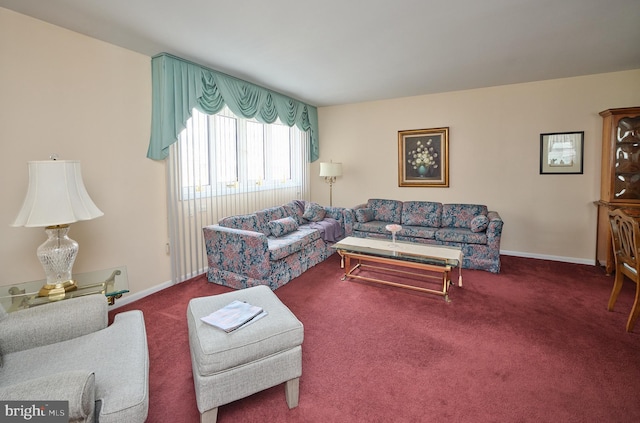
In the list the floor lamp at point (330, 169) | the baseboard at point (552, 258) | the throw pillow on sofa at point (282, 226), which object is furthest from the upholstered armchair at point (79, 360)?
the baseboard at point (552, 258)

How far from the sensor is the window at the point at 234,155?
12.6 ft

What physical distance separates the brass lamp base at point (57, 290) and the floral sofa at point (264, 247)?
153 centimetres

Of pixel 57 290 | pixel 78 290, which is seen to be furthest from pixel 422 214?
pixel 57 290

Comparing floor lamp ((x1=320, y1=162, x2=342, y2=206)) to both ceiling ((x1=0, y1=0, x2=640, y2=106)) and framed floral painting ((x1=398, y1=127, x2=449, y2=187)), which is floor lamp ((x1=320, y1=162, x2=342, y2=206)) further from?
ceiling ((x1=0, y1=0, x2=640, y2=106))

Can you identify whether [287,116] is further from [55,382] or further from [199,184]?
[55,382]

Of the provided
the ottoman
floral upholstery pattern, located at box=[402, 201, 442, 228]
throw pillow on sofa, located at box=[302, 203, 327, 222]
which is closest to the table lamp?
the ottoman

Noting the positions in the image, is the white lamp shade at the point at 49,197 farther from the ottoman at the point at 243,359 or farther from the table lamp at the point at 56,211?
the ottoman at the point at 243,359

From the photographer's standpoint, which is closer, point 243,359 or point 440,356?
point 243,359

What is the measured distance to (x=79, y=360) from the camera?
1476 millimetres

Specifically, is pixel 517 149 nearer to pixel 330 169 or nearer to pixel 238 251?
pixel 330 169

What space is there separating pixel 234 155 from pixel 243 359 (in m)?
3.31

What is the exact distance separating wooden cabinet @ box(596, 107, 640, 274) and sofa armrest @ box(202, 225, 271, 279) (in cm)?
416

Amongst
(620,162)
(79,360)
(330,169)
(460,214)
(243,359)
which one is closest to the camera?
(79,360)

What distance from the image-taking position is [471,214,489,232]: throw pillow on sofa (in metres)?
4.12
